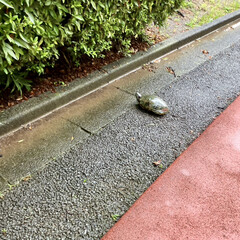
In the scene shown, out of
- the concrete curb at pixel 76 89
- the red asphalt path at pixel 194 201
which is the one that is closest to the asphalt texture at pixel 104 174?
the red asphalt path at pixel 194 201

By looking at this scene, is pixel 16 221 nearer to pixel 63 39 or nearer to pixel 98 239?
pixel 98 239

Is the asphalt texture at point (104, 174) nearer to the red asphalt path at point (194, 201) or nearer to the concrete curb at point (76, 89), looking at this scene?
the red asphalt path at point (194, 201)

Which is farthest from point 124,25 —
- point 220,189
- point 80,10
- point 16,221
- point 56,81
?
point 16,221

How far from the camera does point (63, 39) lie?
10.7 feet

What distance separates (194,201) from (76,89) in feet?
6.54

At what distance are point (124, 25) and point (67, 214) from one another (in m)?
2.81

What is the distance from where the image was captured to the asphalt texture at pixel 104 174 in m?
2.13

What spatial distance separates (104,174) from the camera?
2605mm

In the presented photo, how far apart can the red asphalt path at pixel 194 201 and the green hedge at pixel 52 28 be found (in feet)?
5.85

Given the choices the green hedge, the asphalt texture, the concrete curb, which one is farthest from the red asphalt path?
the green hedge

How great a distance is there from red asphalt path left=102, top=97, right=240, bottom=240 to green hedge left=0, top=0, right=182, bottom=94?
70.2 inches

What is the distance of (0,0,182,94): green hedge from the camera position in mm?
2645

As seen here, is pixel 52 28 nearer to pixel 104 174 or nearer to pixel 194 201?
pixel 104 174

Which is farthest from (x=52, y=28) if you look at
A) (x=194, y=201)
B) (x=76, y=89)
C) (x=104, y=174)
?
(x=194, y=201)
